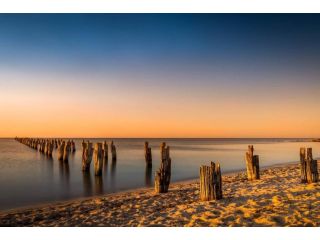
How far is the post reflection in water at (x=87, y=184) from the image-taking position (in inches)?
529

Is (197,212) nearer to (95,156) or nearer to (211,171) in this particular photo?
(211,171)

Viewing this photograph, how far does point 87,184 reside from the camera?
1534 cm

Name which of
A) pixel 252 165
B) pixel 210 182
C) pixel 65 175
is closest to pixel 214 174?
pixel 210 182

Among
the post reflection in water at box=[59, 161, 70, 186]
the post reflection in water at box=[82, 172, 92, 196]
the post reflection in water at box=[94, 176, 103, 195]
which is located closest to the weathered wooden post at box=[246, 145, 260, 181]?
the post reflection in water at box=[94, 176, 103, 195]

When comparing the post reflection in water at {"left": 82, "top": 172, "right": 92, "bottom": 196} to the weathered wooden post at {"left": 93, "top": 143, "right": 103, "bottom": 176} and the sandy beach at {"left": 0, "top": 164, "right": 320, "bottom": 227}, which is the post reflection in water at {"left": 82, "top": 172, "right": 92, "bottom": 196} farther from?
the sandy beach at {"left": 0, "top": 164, "right": 320, "bottom": 227}

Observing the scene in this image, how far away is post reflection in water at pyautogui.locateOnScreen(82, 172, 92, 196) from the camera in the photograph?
13.4 meters

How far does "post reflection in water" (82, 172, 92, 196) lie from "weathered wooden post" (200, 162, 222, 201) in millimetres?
6518

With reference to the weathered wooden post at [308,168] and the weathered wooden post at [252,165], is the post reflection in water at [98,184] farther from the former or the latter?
the weathered wooden post at [308,168]

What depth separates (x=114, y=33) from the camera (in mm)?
11375

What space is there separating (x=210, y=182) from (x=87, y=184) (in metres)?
8.89

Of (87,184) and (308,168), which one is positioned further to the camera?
(87,184)

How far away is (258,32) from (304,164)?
211 inches
